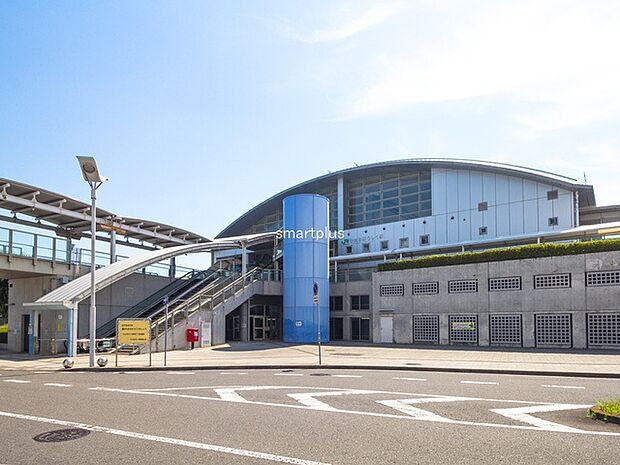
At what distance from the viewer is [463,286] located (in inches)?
1209

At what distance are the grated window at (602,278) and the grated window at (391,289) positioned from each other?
10.4 m

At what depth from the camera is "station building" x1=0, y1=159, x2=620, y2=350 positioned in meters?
27.4

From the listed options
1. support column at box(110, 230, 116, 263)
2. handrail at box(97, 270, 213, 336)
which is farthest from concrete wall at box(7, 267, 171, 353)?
support column at box(110, 230, 116, 263)

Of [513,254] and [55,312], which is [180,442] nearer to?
[513,254]

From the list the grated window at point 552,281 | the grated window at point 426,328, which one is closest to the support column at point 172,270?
the grated window at point 426,328

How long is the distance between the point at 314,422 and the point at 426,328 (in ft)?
78.9

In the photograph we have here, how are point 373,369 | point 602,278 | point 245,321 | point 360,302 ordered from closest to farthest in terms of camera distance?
1. point 373,369
2. point 602,278
3. point 245,321
4. point 360,302

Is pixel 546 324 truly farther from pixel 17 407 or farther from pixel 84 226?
pixel 84 226

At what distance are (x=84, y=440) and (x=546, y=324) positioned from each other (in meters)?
24.4

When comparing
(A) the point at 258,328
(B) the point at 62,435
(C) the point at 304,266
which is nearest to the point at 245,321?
(A) the point at 258,328

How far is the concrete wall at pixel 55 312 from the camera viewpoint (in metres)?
31.0

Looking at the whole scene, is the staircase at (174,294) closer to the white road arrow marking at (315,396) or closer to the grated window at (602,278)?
the grated window at (602,278)

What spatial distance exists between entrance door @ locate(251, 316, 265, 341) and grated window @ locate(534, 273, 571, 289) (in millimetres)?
19195

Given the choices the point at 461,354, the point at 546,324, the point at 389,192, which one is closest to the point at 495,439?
the point at 461,354
